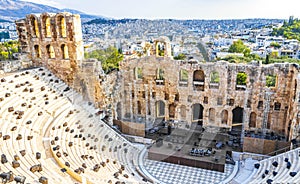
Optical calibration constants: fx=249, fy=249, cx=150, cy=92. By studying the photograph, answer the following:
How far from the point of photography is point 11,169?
11.6m

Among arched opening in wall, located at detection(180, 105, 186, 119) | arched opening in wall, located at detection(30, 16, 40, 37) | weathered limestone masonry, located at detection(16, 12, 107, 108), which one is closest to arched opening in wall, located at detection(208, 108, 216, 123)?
arched opening in wall, located at detection(180, 105, 186, 119)

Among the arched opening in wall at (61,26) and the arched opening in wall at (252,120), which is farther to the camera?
the arched opening in wall at (252,120)

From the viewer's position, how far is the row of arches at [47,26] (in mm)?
21922

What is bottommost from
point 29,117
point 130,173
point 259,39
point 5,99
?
point 130,173

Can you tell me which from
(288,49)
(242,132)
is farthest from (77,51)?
(288,49)

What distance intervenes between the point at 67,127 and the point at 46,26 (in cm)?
1020

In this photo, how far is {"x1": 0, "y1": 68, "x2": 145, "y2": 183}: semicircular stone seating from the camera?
1317cm

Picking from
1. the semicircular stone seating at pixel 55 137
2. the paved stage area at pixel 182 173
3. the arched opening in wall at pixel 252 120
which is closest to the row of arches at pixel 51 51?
the semicircular stone seating at pixel 55 137

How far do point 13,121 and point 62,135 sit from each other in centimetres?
320

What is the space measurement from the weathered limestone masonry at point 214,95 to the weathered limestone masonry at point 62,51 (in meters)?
3.47

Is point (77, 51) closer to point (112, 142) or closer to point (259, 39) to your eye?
point (112, 142)

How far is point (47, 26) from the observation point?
898 inches

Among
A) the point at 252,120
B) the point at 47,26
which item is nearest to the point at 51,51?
the point at 47,26

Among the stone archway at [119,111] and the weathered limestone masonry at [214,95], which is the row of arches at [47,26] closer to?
the weathered limestone masonry at [214,95]
